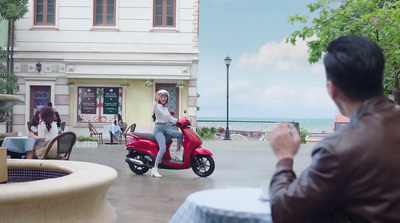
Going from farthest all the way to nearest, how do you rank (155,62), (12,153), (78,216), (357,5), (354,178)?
(155,62) → (357,5) → (12,153) → (78,216) → (354,178)

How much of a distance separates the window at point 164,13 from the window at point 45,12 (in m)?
4.71

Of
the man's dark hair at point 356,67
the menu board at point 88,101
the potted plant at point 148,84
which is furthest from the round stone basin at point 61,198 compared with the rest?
the menu board at point 88,101

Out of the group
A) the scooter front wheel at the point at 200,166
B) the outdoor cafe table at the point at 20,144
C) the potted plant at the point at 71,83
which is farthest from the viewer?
the potted plant at the point at 71,83

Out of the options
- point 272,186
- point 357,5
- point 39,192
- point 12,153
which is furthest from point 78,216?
point 357,5

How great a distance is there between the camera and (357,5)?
9898mm

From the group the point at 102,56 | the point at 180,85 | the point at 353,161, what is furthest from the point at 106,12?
the point at 353,161

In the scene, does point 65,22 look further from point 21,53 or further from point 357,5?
point 357,5

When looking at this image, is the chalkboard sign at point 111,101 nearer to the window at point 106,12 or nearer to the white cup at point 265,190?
the window at point 106,12

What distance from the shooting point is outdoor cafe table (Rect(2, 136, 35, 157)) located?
798cm

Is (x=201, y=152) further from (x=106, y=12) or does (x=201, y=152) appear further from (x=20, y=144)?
(x=106, y=12)

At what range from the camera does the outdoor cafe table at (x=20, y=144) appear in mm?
7984

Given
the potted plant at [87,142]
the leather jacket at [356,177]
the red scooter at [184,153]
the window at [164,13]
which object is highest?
the window at [164,13]

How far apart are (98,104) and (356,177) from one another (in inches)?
755

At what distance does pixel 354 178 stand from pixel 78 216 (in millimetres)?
2182
